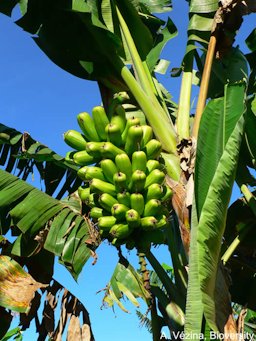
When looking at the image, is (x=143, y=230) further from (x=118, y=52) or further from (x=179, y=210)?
(x=118, y=52)

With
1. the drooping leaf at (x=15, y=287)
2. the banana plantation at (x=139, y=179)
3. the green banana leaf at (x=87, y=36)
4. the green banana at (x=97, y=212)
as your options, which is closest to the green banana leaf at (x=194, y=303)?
the banana plantation at (x=139, y=179)

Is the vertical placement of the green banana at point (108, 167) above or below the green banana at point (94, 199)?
above

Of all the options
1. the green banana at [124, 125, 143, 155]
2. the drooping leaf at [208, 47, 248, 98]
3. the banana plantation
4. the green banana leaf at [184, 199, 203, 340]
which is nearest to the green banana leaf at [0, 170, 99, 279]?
the banana plantation

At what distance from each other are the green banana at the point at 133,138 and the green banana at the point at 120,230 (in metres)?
0.31

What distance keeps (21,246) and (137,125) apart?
87 cm

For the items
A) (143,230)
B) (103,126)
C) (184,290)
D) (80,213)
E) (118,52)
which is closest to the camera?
(143,230)

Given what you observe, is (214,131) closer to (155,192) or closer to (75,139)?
(155,192)

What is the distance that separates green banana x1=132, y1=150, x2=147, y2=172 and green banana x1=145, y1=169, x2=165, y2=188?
0.04 m

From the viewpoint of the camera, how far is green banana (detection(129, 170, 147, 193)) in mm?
1645

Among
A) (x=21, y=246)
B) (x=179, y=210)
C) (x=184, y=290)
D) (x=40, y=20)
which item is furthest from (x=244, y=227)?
(x=40, y=20)

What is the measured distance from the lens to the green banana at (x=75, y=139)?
1885mm

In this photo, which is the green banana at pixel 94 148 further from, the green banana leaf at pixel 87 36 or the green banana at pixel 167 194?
the green banana leaf at pixel 87 36

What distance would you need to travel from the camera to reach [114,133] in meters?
1.74

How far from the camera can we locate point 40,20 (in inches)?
93.7
